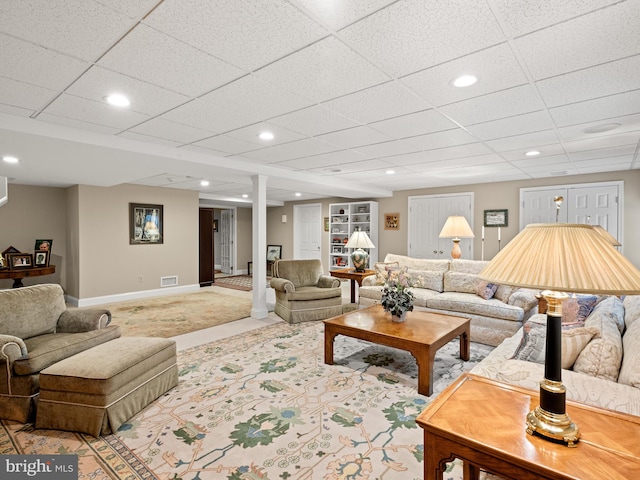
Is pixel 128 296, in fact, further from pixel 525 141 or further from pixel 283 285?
pixel 525 141

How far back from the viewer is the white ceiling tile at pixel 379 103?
236 centimetres

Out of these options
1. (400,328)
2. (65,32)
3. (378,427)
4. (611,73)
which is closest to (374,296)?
(400,328)

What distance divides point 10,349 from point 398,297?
3.11 meters

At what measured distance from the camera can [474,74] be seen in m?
2.09

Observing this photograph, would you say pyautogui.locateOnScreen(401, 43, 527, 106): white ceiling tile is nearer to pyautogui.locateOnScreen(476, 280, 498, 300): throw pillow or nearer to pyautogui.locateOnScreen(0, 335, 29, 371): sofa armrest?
pyautogui.locateOnScreen(476, 280, 498, 300): throw pillow

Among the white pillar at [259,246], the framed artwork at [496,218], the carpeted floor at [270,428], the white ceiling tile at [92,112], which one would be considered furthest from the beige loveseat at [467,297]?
the white ceiling tile at [92,112]

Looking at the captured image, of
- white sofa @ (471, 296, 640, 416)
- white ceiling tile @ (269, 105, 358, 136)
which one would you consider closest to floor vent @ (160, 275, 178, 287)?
white ceiling tile @ (269, 105, 358, 136)

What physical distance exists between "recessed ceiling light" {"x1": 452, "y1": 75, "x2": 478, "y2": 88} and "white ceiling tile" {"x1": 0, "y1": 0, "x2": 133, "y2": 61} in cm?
186

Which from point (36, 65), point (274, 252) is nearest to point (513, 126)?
point (36, 65)

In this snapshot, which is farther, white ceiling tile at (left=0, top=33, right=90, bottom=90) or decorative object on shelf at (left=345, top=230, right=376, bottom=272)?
decorative object on shelf at (left=345, top=230, right=376, bottom=272)

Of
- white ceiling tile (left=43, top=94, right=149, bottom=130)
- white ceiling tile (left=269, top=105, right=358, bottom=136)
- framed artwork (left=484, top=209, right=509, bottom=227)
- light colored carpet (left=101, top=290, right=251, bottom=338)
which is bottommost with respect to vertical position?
light colored carpet (left=101, top=290, right=251, bottom=338)

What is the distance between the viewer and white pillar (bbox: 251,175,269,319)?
16.5 feet

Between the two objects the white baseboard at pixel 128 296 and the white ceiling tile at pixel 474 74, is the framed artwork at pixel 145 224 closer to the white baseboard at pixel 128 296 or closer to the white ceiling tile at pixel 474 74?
the white baseboard at pixel 128 296

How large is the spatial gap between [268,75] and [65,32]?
104cm
